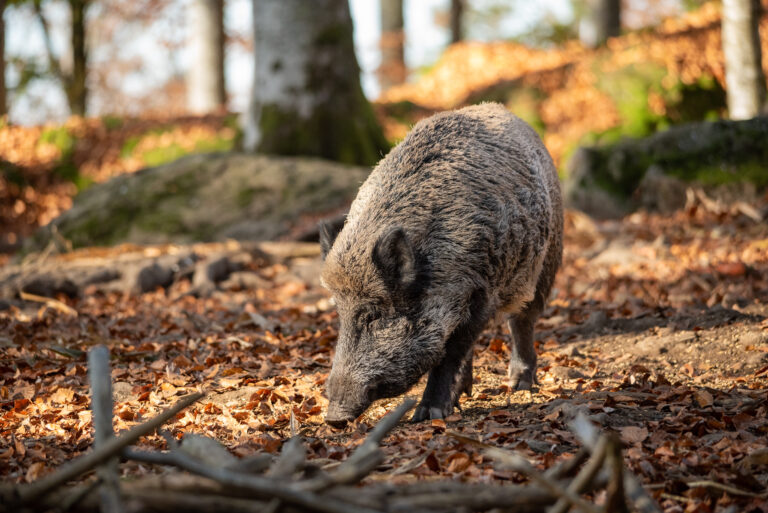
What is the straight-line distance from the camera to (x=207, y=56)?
2125cm

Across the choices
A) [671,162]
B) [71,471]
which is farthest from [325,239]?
[671,162]

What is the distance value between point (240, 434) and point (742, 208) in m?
7.92

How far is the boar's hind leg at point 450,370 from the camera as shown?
4.64m

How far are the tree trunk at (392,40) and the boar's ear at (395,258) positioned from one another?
23077 millimetres

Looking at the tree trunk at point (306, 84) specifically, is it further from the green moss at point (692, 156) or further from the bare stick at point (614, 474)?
the bare stick at point (614, 474)

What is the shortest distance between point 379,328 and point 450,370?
1.92 feet

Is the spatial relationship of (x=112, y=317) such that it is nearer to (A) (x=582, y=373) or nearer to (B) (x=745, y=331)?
(A) (x=582, y=373)

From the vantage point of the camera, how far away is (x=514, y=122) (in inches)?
227

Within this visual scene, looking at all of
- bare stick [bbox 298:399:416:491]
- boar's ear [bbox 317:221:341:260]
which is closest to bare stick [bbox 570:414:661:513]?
bare stick [bbox 298:399:416:491]

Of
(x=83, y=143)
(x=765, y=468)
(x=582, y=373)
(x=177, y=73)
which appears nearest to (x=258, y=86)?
(x=83, y=143)

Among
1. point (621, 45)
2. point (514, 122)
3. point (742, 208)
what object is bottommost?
point (742, 208)

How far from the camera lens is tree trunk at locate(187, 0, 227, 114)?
20938 mm

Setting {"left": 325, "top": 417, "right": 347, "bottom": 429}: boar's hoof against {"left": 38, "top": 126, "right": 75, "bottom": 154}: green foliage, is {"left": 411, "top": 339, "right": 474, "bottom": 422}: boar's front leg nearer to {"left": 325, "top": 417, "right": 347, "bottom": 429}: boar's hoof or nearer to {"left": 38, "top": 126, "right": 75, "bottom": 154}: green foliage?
{"left": 325, "top": 417, "right": 347, "bottom": 429}: boar's hoof

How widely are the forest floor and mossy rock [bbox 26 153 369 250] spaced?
237cm
